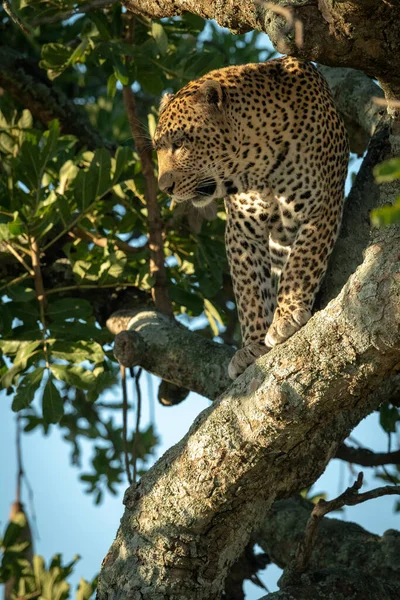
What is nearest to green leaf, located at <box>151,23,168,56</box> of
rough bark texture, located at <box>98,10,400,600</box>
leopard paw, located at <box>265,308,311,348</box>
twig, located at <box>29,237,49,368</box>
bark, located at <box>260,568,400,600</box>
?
rough bark texture, located at <box>98,10,400,600</box>

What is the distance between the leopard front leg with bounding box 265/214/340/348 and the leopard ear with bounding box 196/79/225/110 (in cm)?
79

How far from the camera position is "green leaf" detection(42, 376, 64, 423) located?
560cm

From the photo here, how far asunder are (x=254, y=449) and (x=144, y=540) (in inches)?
28.1

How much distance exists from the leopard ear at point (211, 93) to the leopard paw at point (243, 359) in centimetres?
127

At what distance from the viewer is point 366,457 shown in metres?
6.57

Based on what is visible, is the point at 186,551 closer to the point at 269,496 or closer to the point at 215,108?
the point at 269,496

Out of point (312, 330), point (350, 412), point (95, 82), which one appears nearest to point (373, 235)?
point (312, 330)

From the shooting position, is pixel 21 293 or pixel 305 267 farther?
pixel 21 293

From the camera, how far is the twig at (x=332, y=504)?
14.8 ft

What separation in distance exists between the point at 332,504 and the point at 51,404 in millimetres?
1813

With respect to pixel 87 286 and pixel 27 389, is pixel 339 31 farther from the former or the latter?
pixel 87 286

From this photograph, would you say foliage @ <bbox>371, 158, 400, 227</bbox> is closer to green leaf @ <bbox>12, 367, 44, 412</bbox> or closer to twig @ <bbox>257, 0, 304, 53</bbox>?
twig @ <bbox>257, 0, 304, 53</bbox>

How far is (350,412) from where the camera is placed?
16.1 ft

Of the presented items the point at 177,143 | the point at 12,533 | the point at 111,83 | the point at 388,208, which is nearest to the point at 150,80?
the point at 111,83
